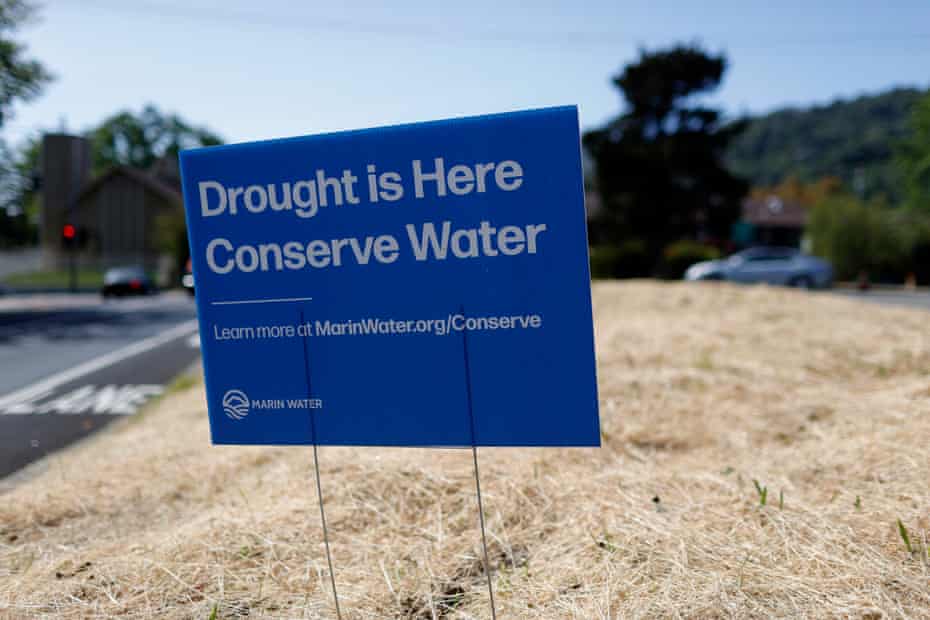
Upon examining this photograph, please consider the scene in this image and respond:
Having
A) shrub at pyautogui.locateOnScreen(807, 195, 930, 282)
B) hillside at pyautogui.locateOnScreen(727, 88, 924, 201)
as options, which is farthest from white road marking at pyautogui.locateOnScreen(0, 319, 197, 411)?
hillside at pyautogui.locateOnScreen(727, 88, 924, 201)

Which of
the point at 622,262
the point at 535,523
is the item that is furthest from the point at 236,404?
the point at 622,262

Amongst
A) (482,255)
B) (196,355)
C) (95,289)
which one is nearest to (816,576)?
(482,255)

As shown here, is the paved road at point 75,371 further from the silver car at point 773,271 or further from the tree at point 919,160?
the tree at point 919,160

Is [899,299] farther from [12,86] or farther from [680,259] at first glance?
[12,86]

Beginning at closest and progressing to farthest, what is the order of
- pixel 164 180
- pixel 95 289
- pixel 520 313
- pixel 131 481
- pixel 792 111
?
1. pixel 520 313
2. pixel 131 481
3. pixel 95 289
4. pixel 164 180
5. pixel 792 111

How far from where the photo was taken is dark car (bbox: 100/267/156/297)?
1356 inches

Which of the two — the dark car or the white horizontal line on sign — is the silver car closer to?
the white horizontal line on sign

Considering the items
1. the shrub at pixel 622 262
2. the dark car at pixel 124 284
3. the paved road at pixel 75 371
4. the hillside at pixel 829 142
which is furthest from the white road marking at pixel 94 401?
the hillside at pixel 829 142

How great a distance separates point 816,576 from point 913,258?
37.6 meters

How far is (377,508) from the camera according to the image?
3.57 meters

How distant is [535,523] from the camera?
3.32 m

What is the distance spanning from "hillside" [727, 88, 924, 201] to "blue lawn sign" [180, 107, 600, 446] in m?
94.7

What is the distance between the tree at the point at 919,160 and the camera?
1848 inches

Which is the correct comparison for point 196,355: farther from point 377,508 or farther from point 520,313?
point 520,313
